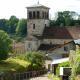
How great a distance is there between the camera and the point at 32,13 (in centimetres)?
7838

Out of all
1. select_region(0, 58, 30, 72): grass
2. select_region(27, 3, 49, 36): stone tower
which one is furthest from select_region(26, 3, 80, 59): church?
select_region(0, 58, 30, 72): grass

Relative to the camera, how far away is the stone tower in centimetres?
7844

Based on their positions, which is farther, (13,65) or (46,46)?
(46,46)

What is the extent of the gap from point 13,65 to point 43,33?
1255 inches

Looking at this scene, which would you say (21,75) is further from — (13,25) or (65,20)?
(13,25)

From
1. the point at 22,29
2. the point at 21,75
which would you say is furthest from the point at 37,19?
the point at 22,29

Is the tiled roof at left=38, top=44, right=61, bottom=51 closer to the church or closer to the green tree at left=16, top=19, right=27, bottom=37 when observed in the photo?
the church

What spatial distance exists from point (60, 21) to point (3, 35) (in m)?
56.4

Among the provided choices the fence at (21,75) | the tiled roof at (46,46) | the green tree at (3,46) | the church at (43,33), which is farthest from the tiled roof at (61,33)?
the fence at (21,75)

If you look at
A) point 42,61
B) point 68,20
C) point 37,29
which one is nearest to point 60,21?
point 68,20

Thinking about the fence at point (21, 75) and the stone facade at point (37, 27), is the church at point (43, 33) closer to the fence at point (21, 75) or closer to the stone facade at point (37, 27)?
the stone facade at point (37, 27)

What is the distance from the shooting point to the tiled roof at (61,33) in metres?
78.4

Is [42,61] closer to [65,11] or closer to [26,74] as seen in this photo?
[26,74]

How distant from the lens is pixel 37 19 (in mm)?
79812
